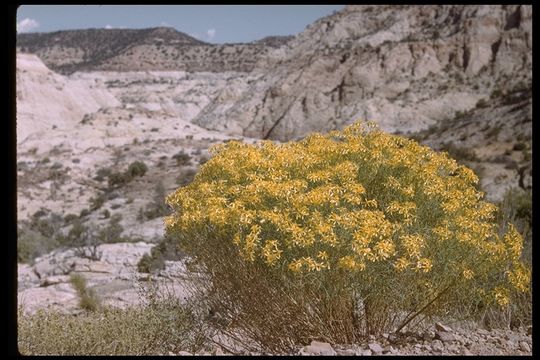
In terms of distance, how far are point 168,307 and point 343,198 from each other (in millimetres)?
2084

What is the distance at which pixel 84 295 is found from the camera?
9.54m

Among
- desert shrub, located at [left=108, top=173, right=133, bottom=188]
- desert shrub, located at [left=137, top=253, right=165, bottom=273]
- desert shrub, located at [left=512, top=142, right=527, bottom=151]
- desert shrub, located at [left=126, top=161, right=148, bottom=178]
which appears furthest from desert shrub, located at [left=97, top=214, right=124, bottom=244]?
desert shrub, located at [left=512, top=142, right=527, bottom=151]

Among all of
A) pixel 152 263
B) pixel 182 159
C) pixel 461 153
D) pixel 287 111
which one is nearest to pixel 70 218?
pixel 182 159

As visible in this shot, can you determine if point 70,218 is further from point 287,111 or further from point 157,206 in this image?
point 287,111

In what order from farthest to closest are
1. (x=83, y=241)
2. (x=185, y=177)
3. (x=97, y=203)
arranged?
(x=185, y=177), (x=97, y=203), (x=83, y=241)

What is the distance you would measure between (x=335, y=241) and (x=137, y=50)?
9248 centimetres

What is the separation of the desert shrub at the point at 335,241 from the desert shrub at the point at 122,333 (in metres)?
0.36

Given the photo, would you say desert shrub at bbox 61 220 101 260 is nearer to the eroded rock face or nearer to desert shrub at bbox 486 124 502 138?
desert shrub at bbox 486 124 502 138

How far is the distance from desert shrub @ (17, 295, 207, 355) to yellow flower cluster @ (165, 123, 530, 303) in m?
0.94

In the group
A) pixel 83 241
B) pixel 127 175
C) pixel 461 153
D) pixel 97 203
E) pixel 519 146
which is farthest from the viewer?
pixel 127 175

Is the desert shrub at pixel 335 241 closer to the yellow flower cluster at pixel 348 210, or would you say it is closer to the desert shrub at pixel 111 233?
the yellow flower cluster at pixel 348 210

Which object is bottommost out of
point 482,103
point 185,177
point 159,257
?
point 159,257

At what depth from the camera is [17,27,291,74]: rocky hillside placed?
277ft

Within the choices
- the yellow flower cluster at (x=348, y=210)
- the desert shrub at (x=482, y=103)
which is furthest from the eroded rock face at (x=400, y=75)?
the yellow flower cluster at (x=348, y=210)
